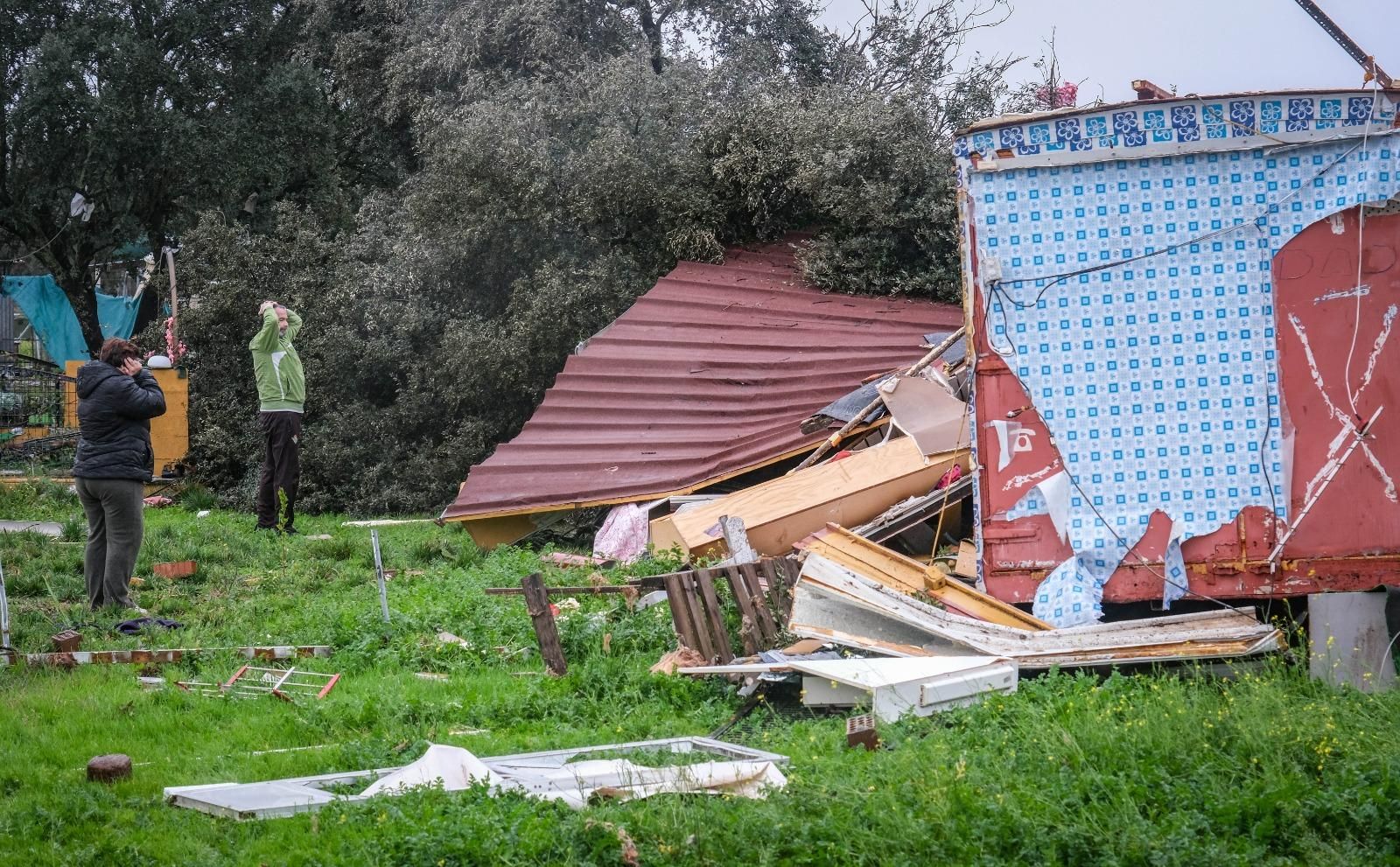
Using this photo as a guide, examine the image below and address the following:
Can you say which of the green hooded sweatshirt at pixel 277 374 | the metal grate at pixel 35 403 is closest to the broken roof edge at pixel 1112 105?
the green hooded sweatshirt at pixel 277 374

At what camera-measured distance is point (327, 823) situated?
16.6 feet

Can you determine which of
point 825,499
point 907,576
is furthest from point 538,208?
point 907,576

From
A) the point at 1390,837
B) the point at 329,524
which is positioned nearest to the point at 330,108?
the point at 329,524

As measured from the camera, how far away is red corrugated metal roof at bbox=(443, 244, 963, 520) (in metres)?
11.9

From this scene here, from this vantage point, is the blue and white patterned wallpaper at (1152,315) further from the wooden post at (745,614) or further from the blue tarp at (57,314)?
the blue tarp at (57,314)

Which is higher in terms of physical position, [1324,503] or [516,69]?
[516,69]

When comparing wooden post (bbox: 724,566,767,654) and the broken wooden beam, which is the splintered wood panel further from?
the broken wooden beam

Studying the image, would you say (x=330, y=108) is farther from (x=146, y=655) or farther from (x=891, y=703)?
(x=891, y=703)

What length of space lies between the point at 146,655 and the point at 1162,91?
7.40 metres

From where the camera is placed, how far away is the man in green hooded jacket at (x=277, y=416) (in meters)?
13.0

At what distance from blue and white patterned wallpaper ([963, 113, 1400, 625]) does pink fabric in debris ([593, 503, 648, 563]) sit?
397 centimetres

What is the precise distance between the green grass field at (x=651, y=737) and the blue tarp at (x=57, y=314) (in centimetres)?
1629

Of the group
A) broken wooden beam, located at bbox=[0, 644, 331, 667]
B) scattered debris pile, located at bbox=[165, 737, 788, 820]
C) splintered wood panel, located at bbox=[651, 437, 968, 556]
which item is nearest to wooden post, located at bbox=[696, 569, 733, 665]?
scattered debris pile, located at bbox=[165, 737, 788, 820]

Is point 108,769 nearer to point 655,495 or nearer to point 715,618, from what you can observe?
point 715,618
